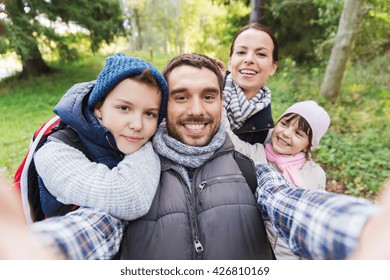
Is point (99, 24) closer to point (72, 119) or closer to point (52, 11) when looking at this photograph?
point (52, 11)

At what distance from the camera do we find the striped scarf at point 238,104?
199 cm

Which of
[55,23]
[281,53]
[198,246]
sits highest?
[55,23]

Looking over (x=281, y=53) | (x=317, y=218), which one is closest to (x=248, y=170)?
(x=317, y=218)

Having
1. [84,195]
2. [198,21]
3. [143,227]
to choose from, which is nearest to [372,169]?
[143,227]

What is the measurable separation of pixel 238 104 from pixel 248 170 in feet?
2.30

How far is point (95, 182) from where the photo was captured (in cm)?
112

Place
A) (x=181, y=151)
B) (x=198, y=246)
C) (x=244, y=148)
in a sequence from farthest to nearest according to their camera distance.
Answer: (x=244, y=148) < (x=181, y=151) < (x=198, y=246)

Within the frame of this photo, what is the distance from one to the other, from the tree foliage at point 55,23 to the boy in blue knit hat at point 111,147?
6502 millimetres

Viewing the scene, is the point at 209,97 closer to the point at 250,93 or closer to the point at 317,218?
the point at 250,93

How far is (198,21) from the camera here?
289 inches

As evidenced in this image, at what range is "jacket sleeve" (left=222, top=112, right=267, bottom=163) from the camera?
186 cm

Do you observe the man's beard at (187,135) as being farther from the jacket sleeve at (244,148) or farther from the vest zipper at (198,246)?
the vest zipper at (198,246)

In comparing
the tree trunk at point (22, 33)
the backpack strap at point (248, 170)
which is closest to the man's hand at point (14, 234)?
the backpack strap at point (248, 170)

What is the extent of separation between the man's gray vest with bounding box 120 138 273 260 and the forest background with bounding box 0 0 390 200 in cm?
305
